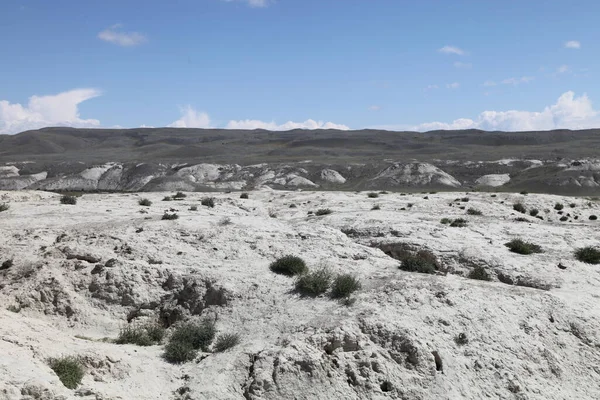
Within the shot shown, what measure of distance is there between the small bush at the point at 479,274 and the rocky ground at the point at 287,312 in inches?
6.2

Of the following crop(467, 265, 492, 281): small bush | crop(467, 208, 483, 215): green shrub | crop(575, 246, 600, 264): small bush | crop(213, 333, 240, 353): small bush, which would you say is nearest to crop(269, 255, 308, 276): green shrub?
crop(213, 333, 240, 353): small bush

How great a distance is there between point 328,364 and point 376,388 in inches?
42.4

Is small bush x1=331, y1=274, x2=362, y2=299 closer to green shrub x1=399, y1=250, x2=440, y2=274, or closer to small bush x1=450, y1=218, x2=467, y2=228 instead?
green shrub x1=399, y1=250, x2=440, y2=274

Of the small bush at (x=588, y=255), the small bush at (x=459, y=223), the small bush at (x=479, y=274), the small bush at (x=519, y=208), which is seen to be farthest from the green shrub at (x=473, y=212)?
the small bush at (x=479, y=274)

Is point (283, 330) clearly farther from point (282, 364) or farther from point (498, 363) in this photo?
point (498, 363)

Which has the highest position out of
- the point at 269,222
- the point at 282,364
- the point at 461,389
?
the point at 269,222

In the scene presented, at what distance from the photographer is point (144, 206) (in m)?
24.4

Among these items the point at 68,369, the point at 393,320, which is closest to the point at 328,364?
the point at 393,320

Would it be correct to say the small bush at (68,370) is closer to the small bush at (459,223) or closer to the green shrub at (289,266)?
the green shrub at (289,266)

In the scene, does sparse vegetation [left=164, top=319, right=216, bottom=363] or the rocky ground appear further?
sparse vegetation [left=164, top=319, right=216, bottom=363]

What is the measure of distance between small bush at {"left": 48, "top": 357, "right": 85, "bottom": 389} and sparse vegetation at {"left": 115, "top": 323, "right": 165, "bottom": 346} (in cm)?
216

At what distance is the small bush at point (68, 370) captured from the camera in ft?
29.4

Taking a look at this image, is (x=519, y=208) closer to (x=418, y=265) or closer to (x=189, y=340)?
(x=418, y=265)

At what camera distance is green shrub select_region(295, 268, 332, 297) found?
43.3 feet
